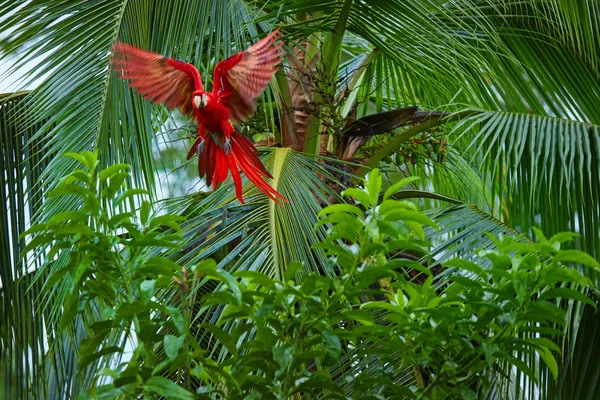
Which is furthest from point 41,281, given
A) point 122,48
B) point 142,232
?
point 142,232

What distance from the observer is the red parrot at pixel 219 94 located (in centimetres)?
260

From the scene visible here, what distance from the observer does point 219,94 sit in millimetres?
2676

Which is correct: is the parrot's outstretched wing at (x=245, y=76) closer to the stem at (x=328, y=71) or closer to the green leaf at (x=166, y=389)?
the stem at (x=328, y=71)

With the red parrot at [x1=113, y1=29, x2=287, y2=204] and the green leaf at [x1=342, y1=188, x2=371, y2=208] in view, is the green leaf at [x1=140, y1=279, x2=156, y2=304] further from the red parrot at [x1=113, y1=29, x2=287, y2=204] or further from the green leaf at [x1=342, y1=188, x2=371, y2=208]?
the red parrot at [x1=113, y1=29, x2=287, y2=204]

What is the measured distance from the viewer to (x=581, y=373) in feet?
9.26

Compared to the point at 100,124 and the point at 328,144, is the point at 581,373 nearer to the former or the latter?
the point at 328,144

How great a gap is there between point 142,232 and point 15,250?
4.98 feet

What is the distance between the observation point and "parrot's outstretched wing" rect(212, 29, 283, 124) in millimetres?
2570

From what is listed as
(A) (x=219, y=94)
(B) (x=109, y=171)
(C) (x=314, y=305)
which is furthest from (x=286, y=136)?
(C) (x=314, y=305)

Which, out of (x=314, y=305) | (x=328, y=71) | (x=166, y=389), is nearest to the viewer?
(x=166, y=389)

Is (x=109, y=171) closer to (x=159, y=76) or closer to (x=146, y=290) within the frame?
(x=146, y=290)

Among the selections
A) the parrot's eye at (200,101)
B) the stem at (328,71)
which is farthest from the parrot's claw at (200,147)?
the stem at (328,71)

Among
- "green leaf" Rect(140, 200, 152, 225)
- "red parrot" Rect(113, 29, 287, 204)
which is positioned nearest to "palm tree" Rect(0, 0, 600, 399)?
"red parrot" Rect(113, 29, 287, 204)

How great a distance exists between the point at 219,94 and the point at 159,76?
18 cm
